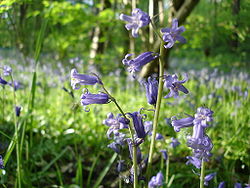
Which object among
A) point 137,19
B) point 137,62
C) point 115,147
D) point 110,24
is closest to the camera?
point 137,19

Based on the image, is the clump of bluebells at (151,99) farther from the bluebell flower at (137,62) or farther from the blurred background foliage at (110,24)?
the blurred background foliage at (110,24)

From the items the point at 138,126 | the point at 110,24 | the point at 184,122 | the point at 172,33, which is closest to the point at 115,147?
the point at 138,126

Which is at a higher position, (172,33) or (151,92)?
(172,33)

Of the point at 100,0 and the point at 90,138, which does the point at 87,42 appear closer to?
the point at 100,0

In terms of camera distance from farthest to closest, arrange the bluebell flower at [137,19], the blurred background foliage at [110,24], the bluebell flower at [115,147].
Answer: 1. the blurred background foliage at [110,24]
2. the bluebell flower at [115,147]
3. the bluebell flower at [137,19]

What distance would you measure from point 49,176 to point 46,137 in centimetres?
85

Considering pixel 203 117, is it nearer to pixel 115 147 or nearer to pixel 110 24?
pixel 115 147

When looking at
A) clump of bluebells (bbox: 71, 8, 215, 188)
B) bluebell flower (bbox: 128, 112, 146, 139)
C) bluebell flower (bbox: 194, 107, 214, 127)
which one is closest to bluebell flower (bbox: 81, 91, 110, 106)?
clump of bluebells (bbox: 71, 8, 215, 188)

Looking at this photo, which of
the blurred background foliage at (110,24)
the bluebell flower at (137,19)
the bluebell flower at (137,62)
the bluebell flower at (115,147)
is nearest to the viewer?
the bluebell flower at (137,19)

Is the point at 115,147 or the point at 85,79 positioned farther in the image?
the point at 115,147

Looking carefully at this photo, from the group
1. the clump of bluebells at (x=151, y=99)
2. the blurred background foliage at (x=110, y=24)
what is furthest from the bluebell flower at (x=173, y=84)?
the blurred background foliage at (x=110, y=24)

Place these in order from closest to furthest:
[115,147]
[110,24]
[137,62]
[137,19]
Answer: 1. [137,19]
2. [137,62]
3. [115,147]
4. [110,24]

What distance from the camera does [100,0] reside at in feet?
27.2

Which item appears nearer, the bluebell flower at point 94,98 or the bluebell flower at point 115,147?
the bluebell flower at point 94,98
